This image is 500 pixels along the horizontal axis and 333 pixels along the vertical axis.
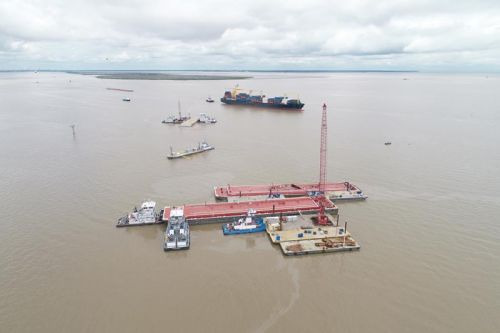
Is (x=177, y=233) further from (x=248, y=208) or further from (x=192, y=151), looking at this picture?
(x=192, y=151)

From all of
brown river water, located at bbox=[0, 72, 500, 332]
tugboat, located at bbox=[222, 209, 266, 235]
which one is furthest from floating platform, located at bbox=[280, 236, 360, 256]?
tugboat, located at bbox=[222, 209, 266, 235]

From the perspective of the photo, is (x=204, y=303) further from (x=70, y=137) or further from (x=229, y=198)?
(x=70, y=137)

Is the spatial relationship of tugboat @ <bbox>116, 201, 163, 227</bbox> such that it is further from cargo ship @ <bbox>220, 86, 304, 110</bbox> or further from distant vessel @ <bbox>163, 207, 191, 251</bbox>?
cargo ship @ <bbox>220, 86, 304, 110</bbox>

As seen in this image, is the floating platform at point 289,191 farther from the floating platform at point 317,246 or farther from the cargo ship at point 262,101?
the cargo ship at point 262,101

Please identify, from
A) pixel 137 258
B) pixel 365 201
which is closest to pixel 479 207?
pixel 365 201

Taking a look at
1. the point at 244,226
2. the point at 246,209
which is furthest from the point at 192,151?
the point at 244,226
